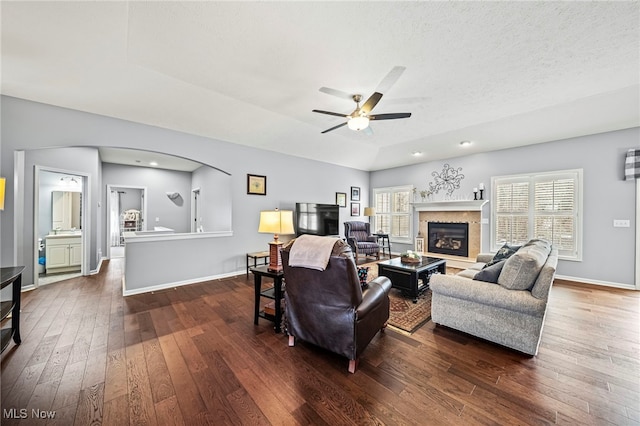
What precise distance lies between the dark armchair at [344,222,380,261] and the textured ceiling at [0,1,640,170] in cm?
323

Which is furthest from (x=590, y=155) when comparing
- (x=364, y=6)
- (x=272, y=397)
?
(x=272, y=397)

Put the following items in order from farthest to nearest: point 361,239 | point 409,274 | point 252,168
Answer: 1. point 361,239
2. point 252,168
3. point 409,274

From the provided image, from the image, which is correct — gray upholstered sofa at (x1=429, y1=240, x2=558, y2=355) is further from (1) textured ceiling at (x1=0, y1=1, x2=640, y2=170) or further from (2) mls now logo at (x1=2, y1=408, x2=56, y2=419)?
(2) mls now logo at (x1=2, y1=408, x2=56, y2=419)

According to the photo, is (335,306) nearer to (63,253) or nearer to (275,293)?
(275,293)

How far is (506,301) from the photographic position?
2.22 metres

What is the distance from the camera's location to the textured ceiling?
6.96ft

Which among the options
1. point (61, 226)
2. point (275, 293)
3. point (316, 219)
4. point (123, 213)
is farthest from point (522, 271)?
point (123, 213)

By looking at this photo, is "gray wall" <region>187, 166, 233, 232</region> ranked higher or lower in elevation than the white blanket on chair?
higher

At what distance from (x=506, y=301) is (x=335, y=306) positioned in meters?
1.62

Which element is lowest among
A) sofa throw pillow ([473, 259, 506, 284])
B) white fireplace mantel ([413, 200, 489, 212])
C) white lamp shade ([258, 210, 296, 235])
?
sofa throw pillow ([473, 259, 506, 284])

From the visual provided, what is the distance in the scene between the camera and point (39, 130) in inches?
126

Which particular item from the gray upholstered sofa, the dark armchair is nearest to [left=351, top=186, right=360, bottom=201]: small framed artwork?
the dark armchair

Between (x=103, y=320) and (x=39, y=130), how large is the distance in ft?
8.78

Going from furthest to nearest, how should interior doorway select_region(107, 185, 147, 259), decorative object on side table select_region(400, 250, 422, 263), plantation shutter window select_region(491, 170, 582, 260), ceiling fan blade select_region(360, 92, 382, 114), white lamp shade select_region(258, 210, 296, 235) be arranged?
interior doorway select_region(107, 185, 147, 259) < plantation shutter window select_region(491, 170, 582, 260) < decorative object on side table select_region(400, 250, 422, 263) < white lamp shade select_region(258, 210, 296, 235) < ceiling fan blade select_region(360, 92, 382, 114)
